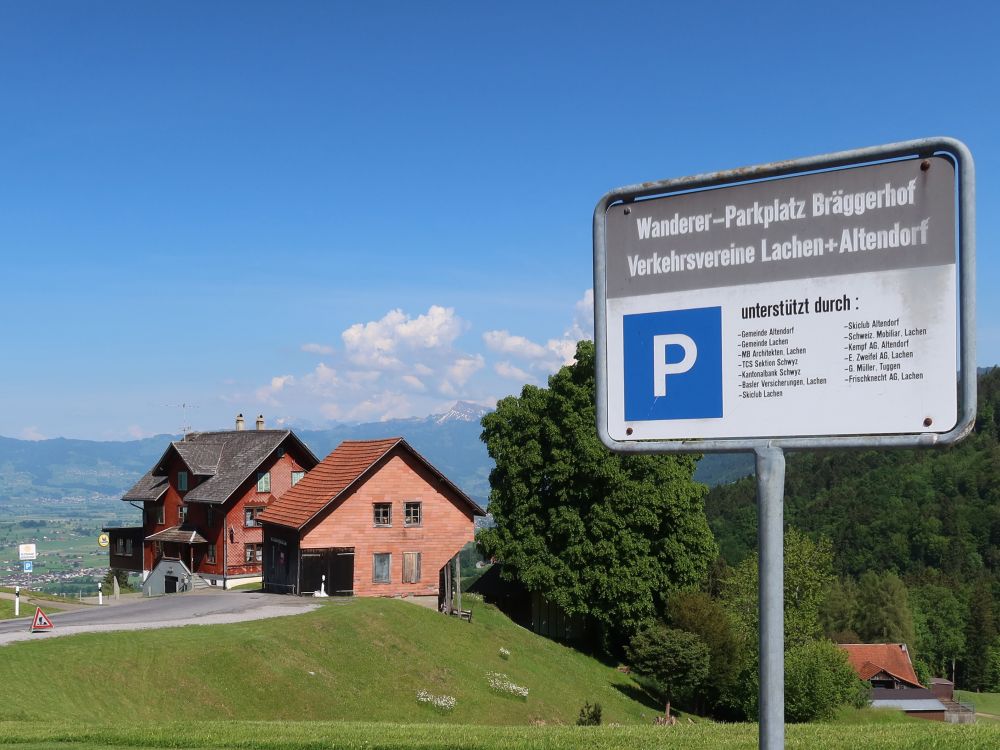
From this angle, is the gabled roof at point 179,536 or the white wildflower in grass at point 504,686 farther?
the gabled roof at point 179,536

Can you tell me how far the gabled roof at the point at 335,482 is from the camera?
4731 cm

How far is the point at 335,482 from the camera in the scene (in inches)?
1923

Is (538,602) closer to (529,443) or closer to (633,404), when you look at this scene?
(529,443)

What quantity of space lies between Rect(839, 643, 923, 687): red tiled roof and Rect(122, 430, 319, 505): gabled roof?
63879 mm

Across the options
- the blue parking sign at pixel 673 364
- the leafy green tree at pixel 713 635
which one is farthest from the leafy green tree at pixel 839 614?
the blue parking sign at pixel 673 364

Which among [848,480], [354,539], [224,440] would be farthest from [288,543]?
[848,480]

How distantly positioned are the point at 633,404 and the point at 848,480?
203 metres

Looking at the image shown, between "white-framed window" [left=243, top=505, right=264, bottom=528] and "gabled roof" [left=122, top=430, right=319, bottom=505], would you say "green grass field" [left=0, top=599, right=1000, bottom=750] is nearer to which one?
A: "white-framed window" [left=243, top=505, right=264, bottom=528]

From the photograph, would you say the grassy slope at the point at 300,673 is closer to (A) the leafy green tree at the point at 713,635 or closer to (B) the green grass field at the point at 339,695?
(B) the green grass field at the point at 339,695

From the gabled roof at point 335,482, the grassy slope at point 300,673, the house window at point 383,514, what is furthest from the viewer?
the house window at point 383,514

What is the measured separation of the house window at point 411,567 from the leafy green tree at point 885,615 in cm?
9517

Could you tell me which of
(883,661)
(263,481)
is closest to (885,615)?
(883,661)

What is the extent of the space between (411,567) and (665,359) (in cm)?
4587

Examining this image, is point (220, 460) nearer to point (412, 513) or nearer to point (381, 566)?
point (412, 513)
